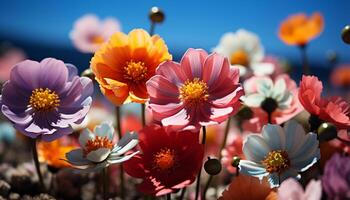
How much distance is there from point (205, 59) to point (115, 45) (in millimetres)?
123

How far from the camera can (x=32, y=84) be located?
713 mm

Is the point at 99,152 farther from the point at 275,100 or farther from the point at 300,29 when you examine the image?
the point at 300,29

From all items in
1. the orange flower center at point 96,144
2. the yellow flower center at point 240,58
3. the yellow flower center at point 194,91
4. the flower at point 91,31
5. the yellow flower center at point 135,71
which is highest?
the yellow flower center at point 135,71

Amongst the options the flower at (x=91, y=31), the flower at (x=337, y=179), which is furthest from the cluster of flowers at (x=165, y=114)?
the flower at (x=91, y=31)

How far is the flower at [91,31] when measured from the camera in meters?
1.09

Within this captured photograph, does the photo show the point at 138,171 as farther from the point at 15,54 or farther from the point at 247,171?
the point at 15,54

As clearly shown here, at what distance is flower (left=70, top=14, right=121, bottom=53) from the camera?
3.58 ft

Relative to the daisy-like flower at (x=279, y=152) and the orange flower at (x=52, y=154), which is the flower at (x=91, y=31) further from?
the daisy-like flower at (x=279, y=152)

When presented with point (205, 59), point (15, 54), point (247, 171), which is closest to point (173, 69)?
point (205, 59)

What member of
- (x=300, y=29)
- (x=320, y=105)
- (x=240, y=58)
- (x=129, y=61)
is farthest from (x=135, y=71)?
(x=300, y=29)

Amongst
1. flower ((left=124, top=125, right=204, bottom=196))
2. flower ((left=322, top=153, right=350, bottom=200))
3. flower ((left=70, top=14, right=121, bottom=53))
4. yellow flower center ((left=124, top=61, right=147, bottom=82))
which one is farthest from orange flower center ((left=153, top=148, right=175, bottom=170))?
flower ((left=70, top=14, right=121, bottom=53))

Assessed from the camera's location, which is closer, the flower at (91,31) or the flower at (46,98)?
the flower at (46,98)

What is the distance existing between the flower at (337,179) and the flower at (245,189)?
0.13 m

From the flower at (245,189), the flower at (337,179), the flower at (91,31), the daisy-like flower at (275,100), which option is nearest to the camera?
the flower at (337,179)
